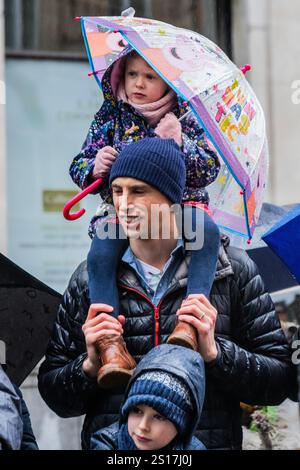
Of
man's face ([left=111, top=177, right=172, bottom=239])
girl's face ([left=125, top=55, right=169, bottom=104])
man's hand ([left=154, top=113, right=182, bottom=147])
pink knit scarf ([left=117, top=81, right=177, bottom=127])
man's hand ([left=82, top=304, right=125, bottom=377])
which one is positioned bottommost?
man's hand ([left=82, top=304, right=125, bottom=377])

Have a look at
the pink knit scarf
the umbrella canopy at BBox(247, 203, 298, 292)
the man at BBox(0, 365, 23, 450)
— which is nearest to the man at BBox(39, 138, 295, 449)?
the pink knit scarf

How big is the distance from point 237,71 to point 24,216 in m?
4.44

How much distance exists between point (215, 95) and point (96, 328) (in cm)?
126

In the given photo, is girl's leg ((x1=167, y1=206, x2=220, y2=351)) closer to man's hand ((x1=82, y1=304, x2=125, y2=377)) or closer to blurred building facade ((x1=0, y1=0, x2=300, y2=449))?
man's hand ((x1=82, y1=304, x2=125, y2=377))

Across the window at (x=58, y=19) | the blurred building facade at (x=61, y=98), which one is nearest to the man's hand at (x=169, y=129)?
the blurred building facade at (x=61, y=98)

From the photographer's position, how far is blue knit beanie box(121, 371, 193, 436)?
494 cm

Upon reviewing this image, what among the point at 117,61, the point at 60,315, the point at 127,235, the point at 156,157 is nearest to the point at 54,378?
the point at 60,315

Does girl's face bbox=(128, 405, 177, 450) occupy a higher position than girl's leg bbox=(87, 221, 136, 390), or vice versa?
girl's leg bbox=(87, 221, 136, 390)

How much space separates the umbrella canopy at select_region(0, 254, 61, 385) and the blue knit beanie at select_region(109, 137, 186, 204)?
90cm

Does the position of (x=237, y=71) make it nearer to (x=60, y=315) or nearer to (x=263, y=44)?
(x=60, y=315)

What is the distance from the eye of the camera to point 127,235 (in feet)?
18.1

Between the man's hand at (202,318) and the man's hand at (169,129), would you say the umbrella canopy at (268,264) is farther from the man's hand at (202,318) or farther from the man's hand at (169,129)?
the man's hand at (202,318)

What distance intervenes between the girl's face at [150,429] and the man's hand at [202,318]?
45 centimetres

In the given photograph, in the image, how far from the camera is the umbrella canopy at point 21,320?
6121mm
